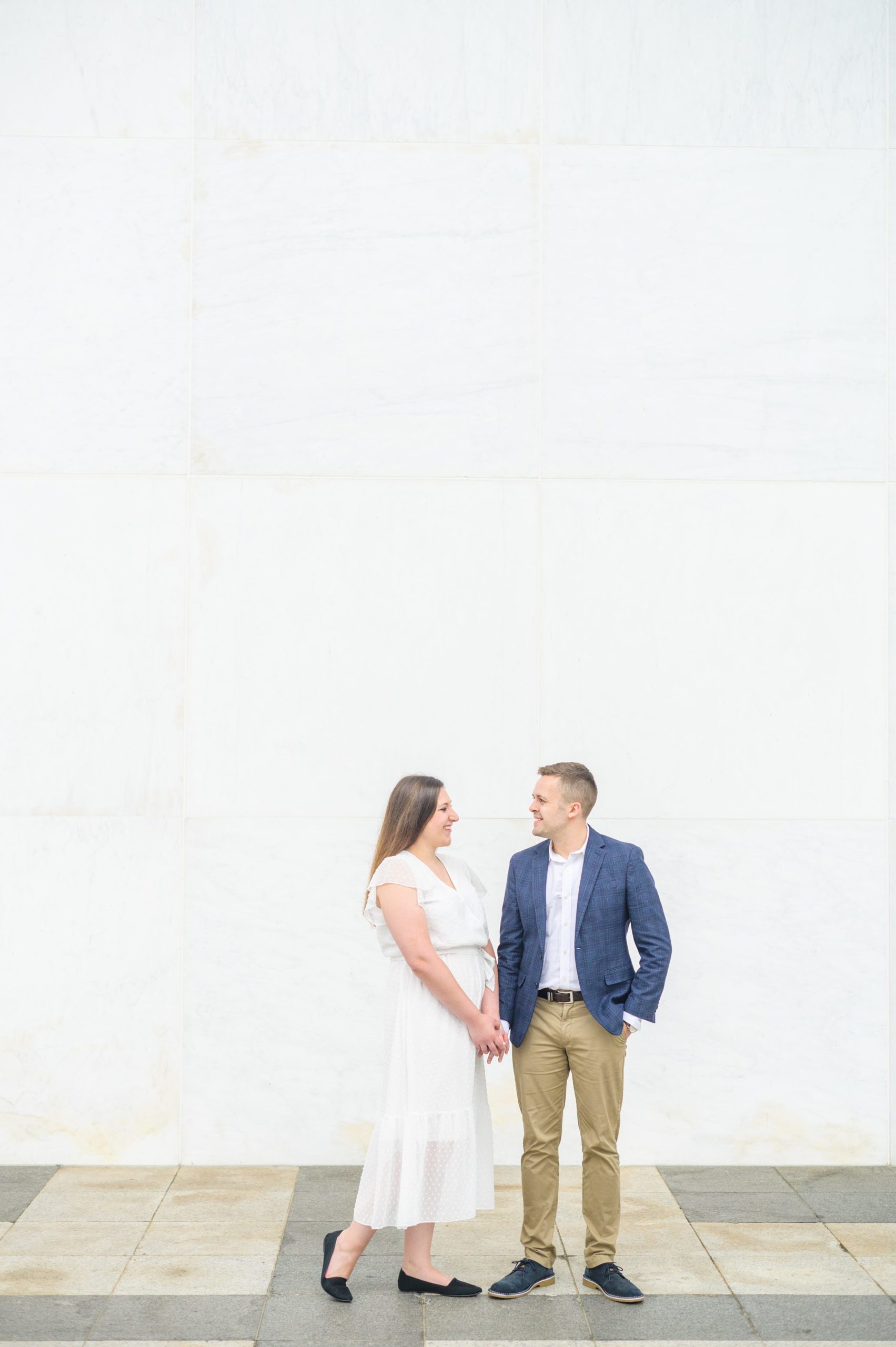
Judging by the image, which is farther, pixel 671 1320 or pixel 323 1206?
pixel 323 1206

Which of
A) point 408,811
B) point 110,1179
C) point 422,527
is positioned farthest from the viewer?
point 422,527

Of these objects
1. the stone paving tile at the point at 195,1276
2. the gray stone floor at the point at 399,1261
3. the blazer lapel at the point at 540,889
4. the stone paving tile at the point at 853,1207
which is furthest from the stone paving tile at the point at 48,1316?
the stone paving tile at the point at 853,1207

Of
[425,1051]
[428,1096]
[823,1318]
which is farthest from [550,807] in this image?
[823,1318]

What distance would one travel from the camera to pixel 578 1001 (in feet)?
14.1

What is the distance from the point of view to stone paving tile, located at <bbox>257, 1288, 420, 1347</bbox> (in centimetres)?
385

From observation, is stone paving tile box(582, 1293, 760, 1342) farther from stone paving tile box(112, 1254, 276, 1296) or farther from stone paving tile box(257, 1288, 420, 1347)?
stone paving tile box(112, 1254, 276, 1296)

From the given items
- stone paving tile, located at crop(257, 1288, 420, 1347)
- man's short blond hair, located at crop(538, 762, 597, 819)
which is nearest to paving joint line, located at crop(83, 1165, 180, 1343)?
stone paving tile, located at crop(257, 1288, 420, 1347)

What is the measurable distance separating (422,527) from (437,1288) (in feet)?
10.9

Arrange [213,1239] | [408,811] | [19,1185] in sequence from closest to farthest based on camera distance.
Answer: [408,811] < [213,1239] < [19,1185]

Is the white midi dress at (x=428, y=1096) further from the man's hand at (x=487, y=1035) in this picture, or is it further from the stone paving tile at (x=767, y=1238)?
the stone paving tile at (x=767, y=1238)

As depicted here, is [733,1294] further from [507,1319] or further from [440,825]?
[440,825]

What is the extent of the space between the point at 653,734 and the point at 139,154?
381 cm

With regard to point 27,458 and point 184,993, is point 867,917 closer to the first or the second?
point 184,993

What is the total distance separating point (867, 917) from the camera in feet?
19.2
